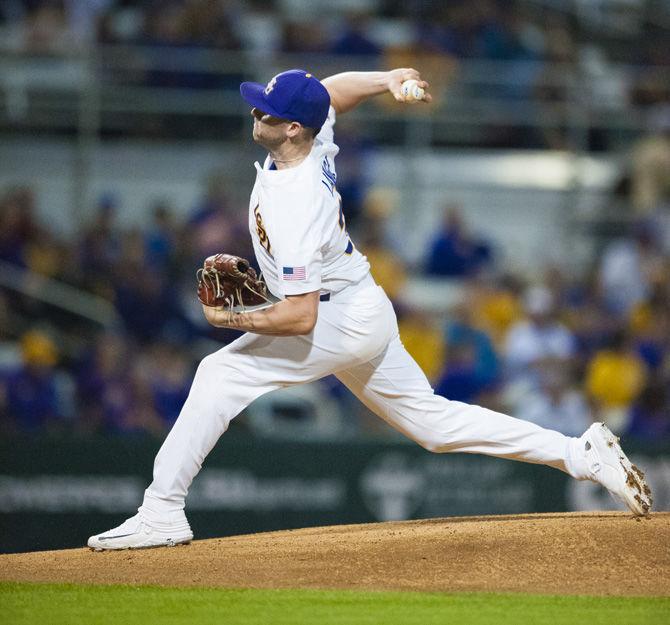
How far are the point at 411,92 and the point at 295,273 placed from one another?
1082mm

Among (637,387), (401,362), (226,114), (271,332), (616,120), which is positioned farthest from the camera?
(616,120)

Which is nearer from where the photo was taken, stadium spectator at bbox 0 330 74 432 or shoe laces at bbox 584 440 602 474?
shoe laces at bbox 584 440 602 474

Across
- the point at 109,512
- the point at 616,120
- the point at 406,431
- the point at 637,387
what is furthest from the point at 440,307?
the point at 406,431

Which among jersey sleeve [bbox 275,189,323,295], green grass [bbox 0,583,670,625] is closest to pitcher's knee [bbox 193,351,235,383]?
→ jersey sleeve [bbox 275,189,323,295]

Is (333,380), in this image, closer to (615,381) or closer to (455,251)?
(455,251)

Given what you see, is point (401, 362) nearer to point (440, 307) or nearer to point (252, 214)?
point (252, 214)

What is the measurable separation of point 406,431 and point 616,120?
7.77 meters

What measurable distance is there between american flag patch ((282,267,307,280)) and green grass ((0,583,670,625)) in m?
1.32

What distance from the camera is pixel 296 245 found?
A: 5336 millimetres

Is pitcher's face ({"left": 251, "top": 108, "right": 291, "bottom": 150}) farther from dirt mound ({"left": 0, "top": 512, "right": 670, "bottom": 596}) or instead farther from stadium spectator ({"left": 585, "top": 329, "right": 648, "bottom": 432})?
stadium spectator ({"left": 585, "top": 329, "right": 648, "bottom": 432})

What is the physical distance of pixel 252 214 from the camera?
558 cm

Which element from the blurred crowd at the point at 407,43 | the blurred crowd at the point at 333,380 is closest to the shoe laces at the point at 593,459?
the blurred crowd at the point at 333,380

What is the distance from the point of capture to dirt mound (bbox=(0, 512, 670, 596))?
18.1ft

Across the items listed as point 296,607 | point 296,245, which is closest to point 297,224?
point 296,245
